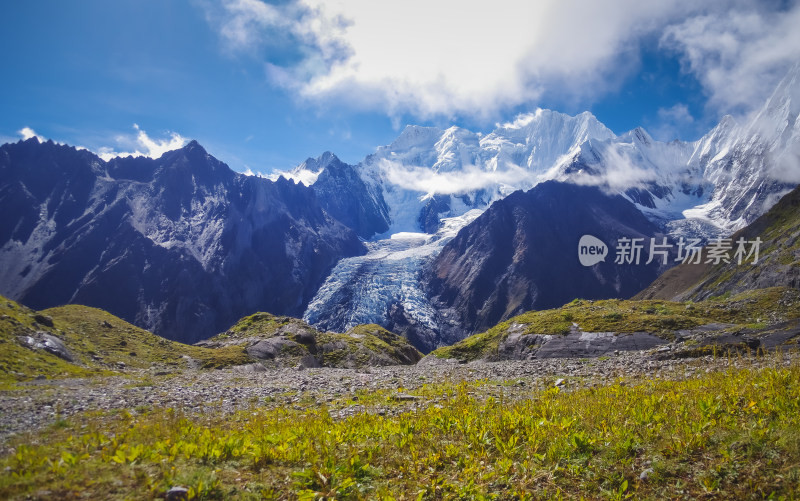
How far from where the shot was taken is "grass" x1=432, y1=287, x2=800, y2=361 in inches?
1214

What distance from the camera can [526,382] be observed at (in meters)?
18.6

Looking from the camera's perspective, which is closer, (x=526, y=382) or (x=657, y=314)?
(x=526, y=382)

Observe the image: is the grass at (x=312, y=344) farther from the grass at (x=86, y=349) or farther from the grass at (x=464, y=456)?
the grass at (x=464, y=456)

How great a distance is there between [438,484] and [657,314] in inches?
1426

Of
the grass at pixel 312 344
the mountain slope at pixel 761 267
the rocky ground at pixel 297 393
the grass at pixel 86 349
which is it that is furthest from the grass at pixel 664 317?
the grass at pixel 86 349

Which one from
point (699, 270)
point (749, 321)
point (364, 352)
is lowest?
point (364, 352)

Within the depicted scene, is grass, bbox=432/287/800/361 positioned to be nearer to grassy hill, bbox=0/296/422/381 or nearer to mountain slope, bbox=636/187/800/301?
grassy hill, bbox=0/296/422/381

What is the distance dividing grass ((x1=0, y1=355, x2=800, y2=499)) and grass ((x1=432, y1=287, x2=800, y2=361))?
25.3 m

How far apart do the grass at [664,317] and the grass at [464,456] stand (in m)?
25.3

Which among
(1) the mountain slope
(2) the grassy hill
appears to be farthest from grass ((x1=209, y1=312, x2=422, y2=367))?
(1) the mountain slope

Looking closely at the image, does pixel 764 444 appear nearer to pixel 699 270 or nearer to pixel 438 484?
pixel 438 484

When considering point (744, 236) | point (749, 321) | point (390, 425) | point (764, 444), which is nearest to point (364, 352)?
point (749, 321)

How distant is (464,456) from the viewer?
770 centimetres

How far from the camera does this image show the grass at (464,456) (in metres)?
6.07
